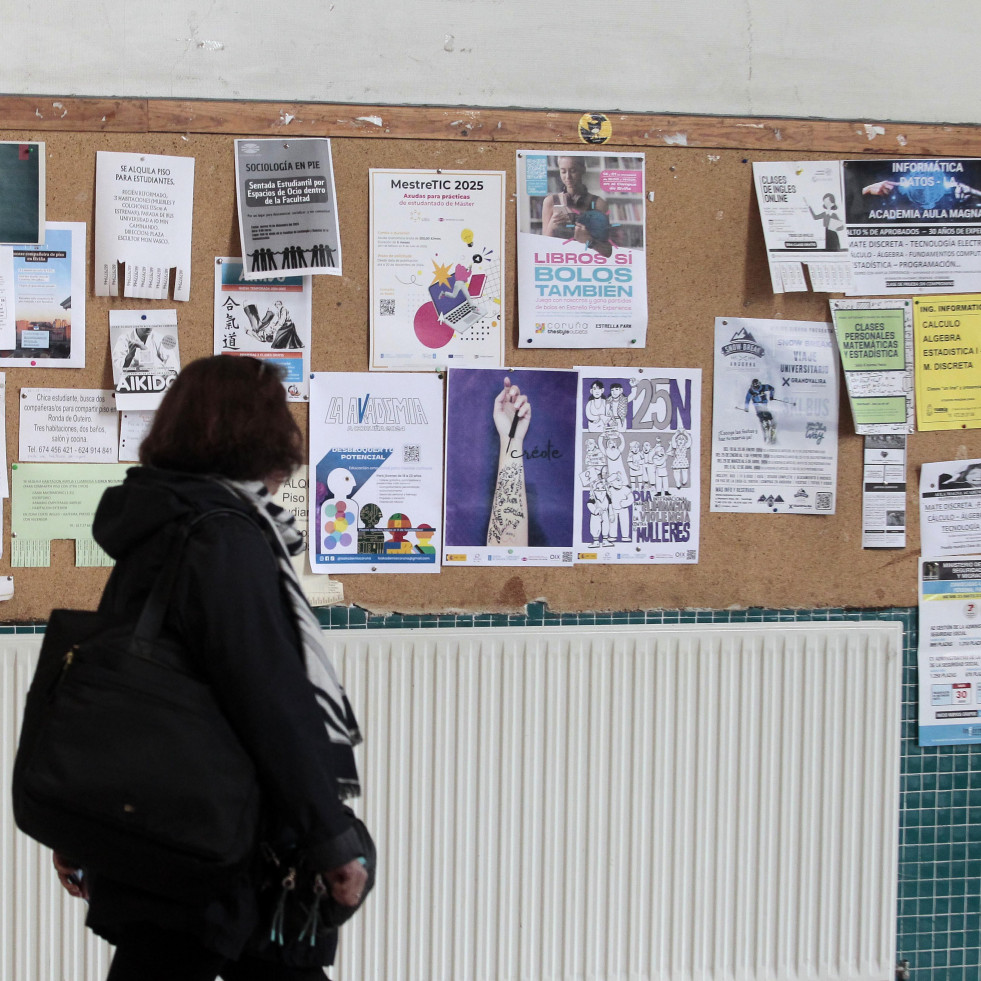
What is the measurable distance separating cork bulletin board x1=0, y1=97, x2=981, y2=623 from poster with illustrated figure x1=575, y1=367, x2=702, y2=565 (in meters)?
0.03

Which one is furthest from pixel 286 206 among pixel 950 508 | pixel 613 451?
pixel 950 508

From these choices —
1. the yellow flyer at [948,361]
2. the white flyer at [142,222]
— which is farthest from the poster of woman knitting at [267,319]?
the yellow flyer at [948,361]

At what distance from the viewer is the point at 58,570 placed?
2250 mm

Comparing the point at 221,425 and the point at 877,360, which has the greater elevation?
the point at 877,360

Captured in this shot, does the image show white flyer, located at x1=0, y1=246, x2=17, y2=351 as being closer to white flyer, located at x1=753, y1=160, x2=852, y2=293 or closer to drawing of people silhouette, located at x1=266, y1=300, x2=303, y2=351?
drawing of people silhouette, located at x1=266, y1=300, x2=303, y2=351

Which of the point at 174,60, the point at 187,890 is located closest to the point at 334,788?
the point at 187,890

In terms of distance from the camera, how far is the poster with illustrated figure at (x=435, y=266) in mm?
2289

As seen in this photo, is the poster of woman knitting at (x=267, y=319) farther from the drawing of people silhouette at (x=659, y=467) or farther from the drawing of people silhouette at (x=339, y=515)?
the drawing of people silhouette at (x=659, y=467)

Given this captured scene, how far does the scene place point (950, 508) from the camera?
2479 millimetres

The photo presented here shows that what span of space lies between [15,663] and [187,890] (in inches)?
40.2

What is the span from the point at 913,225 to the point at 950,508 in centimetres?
70

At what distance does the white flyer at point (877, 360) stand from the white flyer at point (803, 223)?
0.31 feet

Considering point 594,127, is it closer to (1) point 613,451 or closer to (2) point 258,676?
(1) point 613,451

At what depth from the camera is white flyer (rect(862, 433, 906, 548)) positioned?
245 cm
